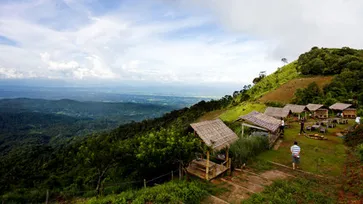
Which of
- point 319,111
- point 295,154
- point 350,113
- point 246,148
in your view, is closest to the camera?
point 295,154

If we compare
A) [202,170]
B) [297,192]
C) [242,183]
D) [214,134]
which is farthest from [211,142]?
[297,192]

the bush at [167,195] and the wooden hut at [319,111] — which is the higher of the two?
the wooden hut at [319,111]

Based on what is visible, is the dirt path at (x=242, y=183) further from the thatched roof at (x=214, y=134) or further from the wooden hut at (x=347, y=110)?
the wooden hut at (x=347, y=110)

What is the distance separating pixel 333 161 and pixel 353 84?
3348 centimetres

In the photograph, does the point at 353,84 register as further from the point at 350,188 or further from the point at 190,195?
the point at 190,195

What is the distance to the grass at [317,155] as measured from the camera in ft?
37.2

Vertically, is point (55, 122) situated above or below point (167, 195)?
below

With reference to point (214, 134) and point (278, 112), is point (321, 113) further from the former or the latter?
point (214, 134)

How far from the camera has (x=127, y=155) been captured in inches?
357

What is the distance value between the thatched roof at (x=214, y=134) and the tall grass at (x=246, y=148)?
0.65 meters

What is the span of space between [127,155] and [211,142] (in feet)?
13.3

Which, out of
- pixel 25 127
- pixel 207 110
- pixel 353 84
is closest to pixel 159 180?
pixel 353 84

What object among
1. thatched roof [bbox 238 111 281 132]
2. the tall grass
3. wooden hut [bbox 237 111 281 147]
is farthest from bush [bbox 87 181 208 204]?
thatched roof [bbox 238 111 281 132]

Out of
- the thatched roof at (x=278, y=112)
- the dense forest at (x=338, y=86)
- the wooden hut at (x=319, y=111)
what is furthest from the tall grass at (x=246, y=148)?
the dense forest at (x=338, y=86)
